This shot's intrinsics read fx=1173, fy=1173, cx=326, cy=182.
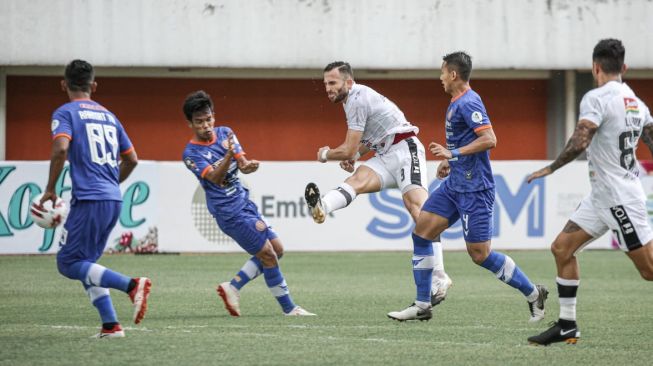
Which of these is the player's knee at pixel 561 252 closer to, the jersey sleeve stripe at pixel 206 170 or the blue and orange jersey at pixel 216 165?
the blue and orange jersey at pixel 216 165

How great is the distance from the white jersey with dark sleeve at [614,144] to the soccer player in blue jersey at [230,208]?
3477 mm

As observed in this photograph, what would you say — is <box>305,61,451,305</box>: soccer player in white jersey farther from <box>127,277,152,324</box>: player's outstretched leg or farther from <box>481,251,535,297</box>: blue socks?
<box>127,277,152,324</box>: player's outstretched leg

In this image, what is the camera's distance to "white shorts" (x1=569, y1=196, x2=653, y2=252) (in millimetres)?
8180

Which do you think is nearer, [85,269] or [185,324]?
[85,269]

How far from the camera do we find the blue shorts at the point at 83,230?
8562mm

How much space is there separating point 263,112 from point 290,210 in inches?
283

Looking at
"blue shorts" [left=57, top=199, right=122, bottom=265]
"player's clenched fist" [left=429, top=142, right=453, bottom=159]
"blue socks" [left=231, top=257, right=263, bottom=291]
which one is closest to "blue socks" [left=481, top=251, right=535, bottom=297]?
"player's clenched fist" [left=429, top=142, right=453, bottom=159]

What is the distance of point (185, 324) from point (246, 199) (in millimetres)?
1603

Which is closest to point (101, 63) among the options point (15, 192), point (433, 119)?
point (15, 192)

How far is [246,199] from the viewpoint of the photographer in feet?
36.2

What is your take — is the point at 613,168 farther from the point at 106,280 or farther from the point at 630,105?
the point at 106,280

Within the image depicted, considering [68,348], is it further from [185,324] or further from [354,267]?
[354,267]

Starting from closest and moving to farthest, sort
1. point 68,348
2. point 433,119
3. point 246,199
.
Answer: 1. point 68,348
2. point 246,199
3. point 433,119

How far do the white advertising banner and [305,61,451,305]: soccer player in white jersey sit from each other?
8.44 meters
